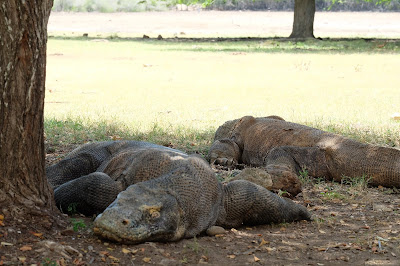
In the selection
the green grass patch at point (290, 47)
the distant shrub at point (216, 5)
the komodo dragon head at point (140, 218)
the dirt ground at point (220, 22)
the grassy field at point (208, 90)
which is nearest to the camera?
the komodo dragon head at point (140, 218)

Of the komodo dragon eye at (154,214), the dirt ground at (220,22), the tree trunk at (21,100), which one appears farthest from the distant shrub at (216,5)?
the komodo dragon eye at (154,214)

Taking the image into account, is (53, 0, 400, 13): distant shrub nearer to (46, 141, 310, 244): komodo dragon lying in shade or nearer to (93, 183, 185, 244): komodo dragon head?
(46, 141, 310, 244): komodo dragon lying in shade

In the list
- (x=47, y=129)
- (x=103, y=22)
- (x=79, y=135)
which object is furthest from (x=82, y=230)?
(x=103, y=22)

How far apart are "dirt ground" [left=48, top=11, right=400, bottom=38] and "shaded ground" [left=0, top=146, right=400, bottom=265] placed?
4097 cm

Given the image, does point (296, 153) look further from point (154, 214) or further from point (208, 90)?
point (208, 90)

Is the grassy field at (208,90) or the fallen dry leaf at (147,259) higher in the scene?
the fallen dry leaf at (147,259)

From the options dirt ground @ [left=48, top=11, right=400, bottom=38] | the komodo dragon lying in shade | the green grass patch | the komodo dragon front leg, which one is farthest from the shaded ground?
dirt ground @ [left=48, top=11, right=400, bottom=38]

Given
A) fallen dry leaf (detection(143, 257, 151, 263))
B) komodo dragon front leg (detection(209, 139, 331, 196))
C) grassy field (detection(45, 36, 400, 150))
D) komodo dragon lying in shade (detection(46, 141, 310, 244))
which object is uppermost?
komodo dragon lying in shade (detection(46, 141, 310, 244))

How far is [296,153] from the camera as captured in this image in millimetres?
5980

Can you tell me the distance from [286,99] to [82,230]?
8.32 metres

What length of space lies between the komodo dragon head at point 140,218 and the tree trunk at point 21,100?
0.60 m

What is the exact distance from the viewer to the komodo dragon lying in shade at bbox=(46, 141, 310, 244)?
3.38 meters

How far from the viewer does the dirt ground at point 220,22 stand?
46781 mm

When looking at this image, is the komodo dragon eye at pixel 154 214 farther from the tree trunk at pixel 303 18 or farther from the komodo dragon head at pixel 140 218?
the tree trunk at pixel 303 18
